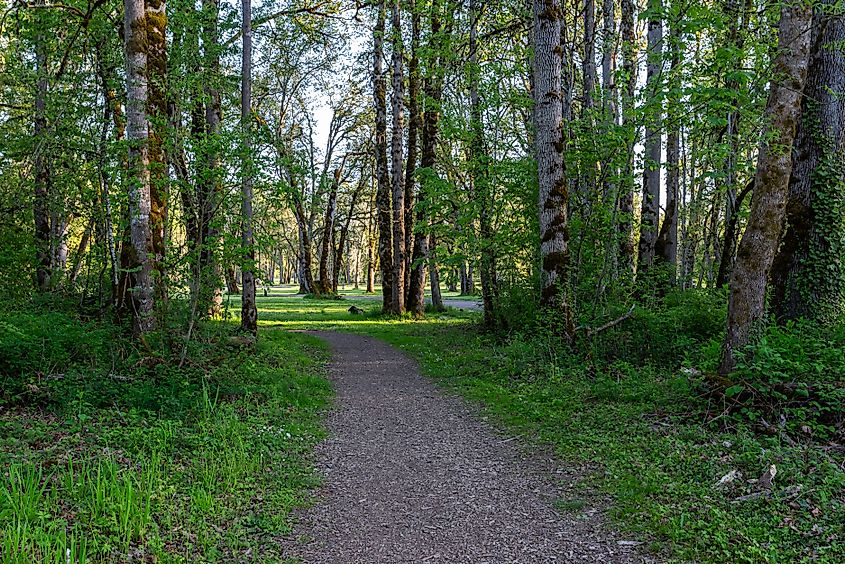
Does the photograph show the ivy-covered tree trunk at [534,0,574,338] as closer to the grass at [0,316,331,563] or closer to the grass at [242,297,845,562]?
the grass at [242,297,845,562]

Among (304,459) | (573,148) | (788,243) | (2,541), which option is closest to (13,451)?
(2,541)

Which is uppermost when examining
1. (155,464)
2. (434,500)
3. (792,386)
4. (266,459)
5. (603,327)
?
(603,327)

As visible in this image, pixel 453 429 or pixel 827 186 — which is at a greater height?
pixel 827 186

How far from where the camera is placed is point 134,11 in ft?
26.5

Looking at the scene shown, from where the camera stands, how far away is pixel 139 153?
8.08m

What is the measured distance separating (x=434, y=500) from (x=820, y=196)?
6501 millimetres

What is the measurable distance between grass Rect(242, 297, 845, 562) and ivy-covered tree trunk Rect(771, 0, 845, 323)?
2.15 meters

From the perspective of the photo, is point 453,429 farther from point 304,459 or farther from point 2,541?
point 2,541

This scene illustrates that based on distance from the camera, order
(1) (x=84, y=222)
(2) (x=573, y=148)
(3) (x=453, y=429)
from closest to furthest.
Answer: (3) (x=453, y=429) → (2) (x=573, y=148) → (1) (x=84, y=222)

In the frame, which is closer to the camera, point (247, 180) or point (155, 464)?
point (155, 464)

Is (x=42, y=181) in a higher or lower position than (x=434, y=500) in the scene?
higher

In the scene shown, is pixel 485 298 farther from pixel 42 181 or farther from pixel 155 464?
pixel 155 464

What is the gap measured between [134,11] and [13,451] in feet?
20.2

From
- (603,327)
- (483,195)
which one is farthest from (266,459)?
(483,195)
